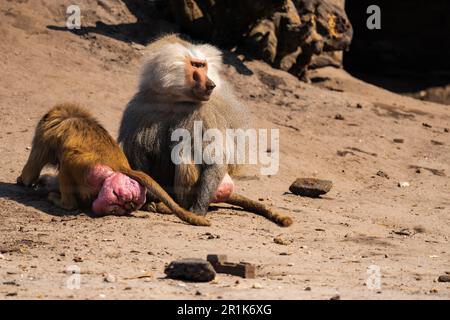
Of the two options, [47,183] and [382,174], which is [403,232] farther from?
[47,183]

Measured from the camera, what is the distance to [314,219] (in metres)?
6.66

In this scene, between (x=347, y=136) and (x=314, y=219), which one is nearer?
(x=314, y=219)

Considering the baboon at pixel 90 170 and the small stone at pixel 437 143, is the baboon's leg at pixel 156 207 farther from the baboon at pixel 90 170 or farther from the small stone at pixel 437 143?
the small stone at pixel 437 143

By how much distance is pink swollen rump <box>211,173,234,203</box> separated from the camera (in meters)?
6.55

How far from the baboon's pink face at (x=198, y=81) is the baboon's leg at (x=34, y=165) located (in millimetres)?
1090

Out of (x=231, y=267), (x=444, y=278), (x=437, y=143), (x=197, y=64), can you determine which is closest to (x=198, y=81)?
(x=197, y=64)

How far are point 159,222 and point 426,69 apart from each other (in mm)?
8069

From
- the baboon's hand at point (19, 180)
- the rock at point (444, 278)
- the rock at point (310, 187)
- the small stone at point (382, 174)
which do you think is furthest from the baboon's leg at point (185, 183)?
the small stone at point (382, 174)

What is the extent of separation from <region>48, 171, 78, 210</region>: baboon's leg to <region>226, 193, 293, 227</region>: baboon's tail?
1.23 metres

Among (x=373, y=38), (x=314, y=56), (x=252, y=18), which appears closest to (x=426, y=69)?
(x=373, y=38)

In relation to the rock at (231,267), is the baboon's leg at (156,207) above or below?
below

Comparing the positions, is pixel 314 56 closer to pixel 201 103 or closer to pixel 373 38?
pixel 373 38

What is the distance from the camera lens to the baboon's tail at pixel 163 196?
6.01 meters

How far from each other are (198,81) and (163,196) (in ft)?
2.88
